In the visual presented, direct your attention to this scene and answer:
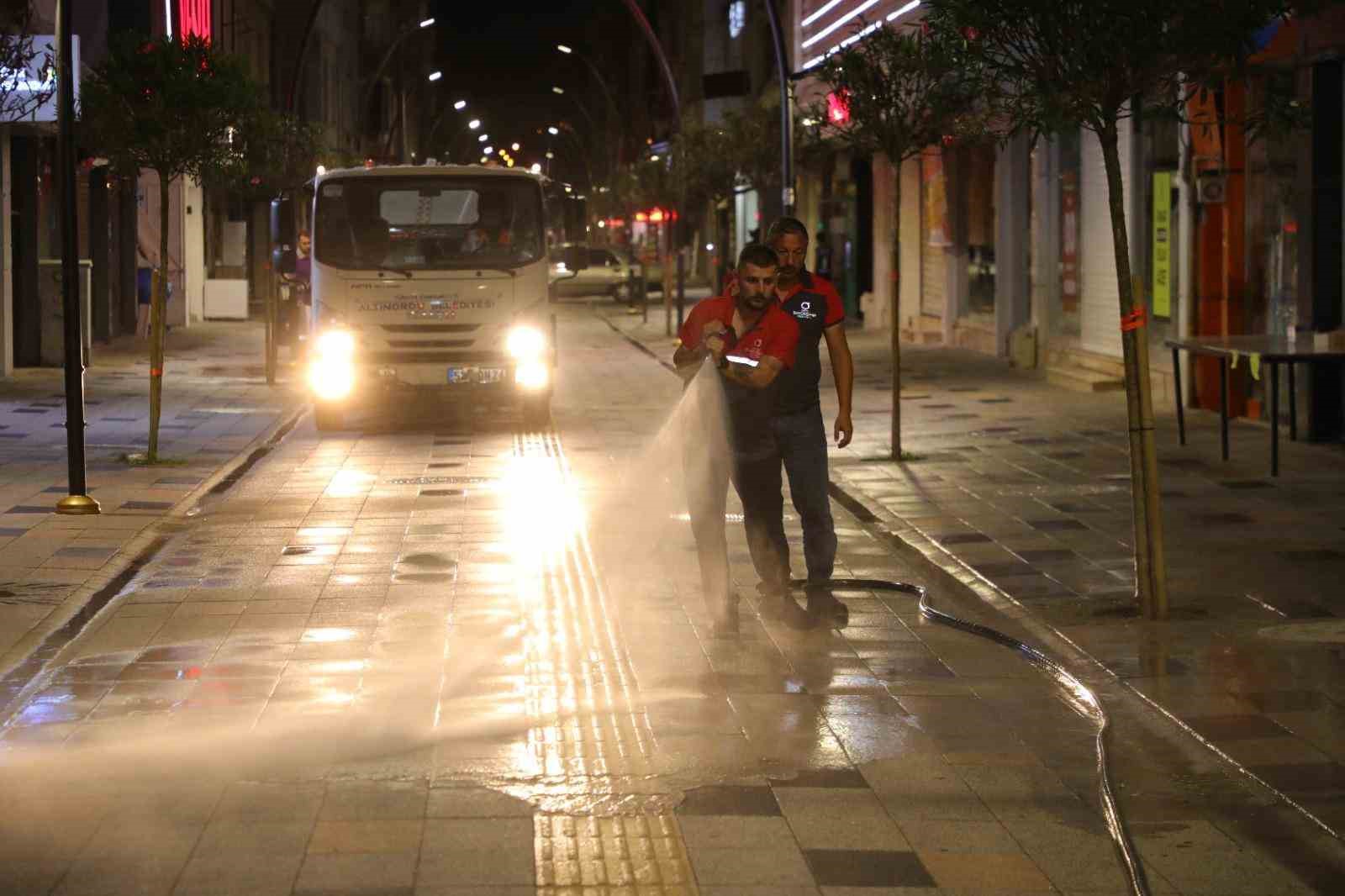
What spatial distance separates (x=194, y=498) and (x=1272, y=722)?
363 inches

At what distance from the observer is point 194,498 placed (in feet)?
49.6

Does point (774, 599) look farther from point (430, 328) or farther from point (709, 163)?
point (709, 163)

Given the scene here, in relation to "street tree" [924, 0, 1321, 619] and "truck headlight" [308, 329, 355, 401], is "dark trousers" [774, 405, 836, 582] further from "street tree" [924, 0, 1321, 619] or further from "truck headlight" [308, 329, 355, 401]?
"truck headlight" [308, 329, 355, 401]

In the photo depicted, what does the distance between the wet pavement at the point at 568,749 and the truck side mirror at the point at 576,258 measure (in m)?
9.66

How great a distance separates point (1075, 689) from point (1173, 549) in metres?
3.69

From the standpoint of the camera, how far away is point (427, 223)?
67.2 feet

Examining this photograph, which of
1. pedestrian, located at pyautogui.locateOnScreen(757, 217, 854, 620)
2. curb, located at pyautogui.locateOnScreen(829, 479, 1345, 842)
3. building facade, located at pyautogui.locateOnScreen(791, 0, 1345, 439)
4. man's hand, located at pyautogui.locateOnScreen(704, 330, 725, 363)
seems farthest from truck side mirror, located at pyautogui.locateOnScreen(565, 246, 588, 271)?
man's hand, located at pyautogui.locateOnScreen(704, 330, 725, 363)

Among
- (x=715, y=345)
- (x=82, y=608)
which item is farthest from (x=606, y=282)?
(x=715, y=345)

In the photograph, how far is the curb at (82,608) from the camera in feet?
28.8

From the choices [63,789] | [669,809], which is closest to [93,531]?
[63,789]

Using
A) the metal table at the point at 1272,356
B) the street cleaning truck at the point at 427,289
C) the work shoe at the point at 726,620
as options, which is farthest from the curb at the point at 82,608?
the metal table at the point at 1272,356

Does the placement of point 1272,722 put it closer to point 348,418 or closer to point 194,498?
point 194,498

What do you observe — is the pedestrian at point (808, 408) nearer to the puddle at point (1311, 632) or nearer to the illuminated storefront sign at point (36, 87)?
the puddle at point (1311, 632)

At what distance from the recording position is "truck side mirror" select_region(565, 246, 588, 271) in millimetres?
21836
